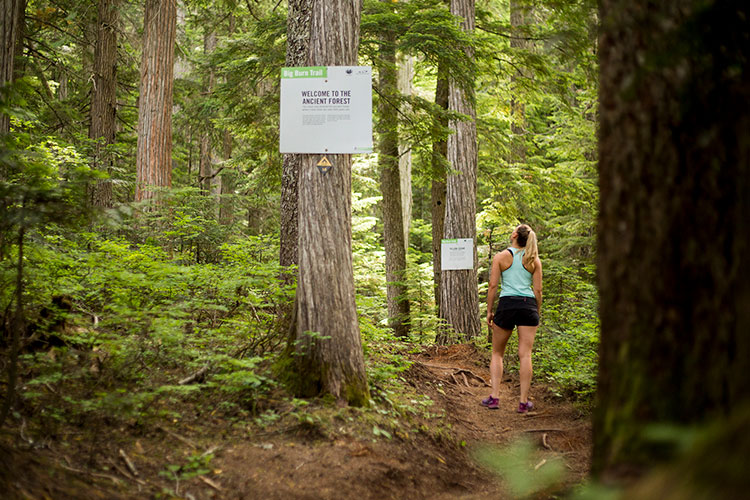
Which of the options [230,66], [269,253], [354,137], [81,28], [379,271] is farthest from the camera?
[379,271]

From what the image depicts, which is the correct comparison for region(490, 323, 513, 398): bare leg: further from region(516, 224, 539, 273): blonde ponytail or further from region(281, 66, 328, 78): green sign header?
region(281, 66, 328, 78): green sign header

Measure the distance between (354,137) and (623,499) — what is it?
3.85m

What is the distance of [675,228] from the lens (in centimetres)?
160

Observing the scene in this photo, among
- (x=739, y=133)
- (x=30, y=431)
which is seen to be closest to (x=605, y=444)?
(x=739, y=133)

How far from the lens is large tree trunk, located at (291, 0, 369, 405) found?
169 inches

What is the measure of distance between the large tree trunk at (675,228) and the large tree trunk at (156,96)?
31.8 ft

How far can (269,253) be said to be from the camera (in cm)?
910

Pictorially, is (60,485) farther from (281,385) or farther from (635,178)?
(635,178)

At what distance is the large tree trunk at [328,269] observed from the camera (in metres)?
4.28

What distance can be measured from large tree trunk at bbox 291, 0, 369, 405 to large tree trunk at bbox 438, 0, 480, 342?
535 centimetres

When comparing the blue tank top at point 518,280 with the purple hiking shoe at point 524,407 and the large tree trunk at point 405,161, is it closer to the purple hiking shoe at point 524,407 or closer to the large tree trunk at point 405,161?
the purple hiking shoe at point 524,407

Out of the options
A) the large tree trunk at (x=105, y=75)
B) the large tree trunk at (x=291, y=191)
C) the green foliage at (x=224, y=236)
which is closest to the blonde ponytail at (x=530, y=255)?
the green foliage at (x=224, y=236)

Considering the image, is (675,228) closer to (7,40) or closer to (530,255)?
(530,255)

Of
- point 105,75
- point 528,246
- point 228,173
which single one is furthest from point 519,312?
point 228,173
